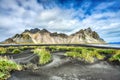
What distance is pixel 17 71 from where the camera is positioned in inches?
608

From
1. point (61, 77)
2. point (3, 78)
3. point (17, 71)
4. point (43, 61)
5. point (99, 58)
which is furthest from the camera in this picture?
point (99, 58)

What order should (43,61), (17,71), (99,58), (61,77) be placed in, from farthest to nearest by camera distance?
(99,58) < (43,61) < (17,71) < (61,77)

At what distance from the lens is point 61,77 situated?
13.8 meters

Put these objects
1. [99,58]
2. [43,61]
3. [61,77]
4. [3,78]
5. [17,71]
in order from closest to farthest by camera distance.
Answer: [3,78] → [61,77] → [17,71] → [43,61] → [99,58]

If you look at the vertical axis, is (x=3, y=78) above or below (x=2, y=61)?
below

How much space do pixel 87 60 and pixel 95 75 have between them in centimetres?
656

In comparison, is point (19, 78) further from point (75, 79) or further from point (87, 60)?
point (87, 60)

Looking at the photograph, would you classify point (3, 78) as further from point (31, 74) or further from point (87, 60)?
point (87, 60)

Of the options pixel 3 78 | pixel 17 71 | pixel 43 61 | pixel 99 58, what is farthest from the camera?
pixel 99 58

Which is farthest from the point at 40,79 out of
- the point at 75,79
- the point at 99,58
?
the point at 99,58

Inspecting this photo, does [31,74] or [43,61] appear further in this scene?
[43,61]

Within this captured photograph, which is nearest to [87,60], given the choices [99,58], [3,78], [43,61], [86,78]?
[99,58]

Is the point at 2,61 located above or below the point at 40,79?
above

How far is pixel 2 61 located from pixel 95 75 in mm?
9016
